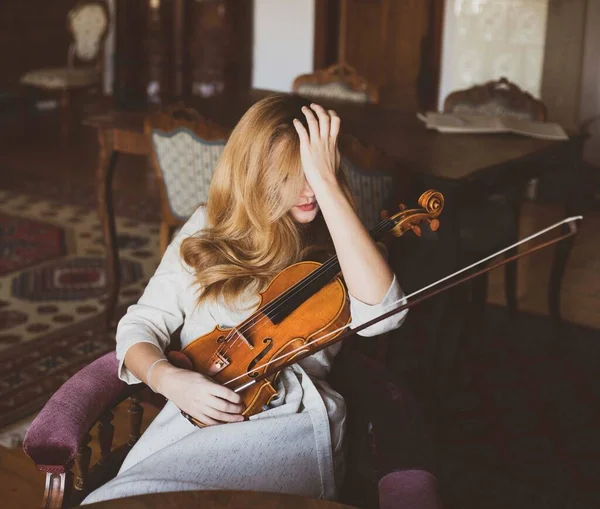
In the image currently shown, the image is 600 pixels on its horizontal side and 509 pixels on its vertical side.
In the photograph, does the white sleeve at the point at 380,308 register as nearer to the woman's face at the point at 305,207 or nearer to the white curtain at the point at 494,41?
the woman's face at the point at 305,207

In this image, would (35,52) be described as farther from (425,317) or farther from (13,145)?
(425,317)

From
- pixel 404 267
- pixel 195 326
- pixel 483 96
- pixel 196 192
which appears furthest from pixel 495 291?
pixel 195 326

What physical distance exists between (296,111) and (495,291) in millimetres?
2286

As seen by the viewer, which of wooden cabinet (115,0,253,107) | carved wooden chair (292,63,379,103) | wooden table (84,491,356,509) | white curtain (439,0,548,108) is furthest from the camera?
wooden cabinet (115,0,253,107)

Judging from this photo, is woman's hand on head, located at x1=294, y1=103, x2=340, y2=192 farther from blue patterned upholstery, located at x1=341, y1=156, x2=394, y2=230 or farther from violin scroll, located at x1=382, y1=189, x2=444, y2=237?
blue patterned upholstery, located at x1=341, y1=156, x2=394, y2=230

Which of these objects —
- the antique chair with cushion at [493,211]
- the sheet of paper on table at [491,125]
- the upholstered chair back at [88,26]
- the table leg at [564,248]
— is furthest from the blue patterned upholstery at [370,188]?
the upholstered chair back at [88,26]

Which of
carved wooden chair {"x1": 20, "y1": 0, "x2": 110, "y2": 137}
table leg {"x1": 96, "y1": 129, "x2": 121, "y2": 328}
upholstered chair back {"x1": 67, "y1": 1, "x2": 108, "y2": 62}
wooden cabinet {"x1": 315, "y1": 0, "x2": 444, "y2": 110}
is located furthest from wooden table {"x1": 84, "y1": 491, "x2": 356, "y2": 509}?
upholstered chair back {"x1": 67, "y1": 1, "x2": 108, "y2": 62}

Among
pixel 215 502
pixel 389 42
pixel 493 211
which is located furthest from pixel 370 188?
pixel 389 42

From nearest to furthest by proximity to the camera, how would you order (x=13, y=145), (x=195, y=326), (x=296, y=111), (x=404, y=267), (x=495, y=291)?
(x=296, y=111), (x=195, y=326), (x=404, y=267), (x=495, y=291), (x=13, y=145)

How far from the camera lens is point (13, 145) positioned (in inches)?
225

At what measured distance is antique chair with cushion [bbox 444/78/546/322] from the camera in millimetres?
2535

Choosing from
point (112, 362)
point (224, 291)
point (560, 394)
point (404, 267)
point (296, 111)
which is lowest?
point (560, 394)

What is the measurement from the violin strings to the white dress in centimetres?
7

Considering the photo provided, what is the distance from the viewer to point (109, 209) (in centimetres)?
282
